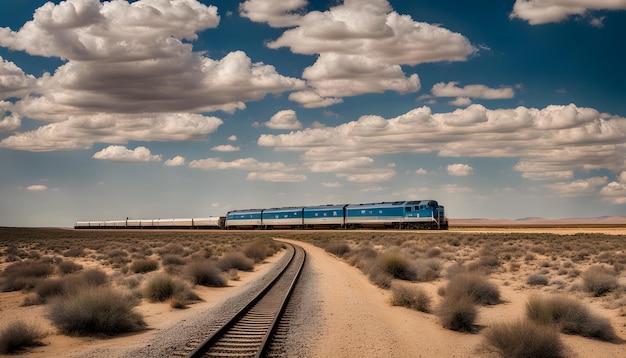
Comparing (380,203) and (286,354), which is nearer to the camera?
(286,354)

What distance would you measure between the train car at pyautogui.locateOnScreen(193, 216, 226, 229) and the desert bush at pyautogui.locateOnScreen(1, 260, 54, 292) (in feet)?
265

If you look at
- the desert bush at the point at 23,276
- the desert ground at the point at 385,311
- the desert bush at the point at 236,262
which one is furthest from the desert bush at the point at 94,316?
the desert bush at the point at 236,262

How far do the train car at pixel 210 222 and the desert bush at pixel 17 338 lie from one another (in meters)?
96.3

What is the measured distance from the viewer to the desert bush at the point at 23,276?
23344 mm

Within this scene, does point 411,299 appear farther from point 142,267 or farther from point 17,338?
point 142,267

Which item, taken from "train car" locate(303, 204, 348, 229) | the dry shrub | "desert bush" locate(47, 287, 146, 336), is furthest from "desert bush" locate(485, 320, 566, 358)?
"train car" locate(303, 204, 348, 229)

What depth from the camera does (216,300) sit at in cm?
1944

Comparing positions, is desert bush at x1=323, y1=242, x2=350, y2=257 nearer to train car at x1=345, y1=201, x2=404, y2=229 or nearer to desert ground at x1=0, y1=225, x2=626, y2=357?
desert ground at x1=0, y1=225, x2=626, y2=357

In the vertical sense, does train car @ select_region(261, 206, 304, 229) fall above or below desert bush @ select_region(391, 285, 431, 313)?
above

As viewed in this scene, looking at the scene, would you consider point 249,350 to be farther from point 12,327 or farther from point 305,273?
point 305,273

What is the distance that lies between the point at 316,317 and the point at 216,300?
535 cm

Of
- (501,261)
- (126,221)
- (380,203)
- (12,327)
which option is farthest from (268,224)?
(12,327)

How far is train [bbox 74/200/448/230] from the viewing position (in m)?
72.2

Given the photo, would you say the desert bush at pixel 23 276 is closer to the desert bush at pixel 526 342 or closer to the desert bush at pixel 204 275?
the desert bush at pixel 204 275
